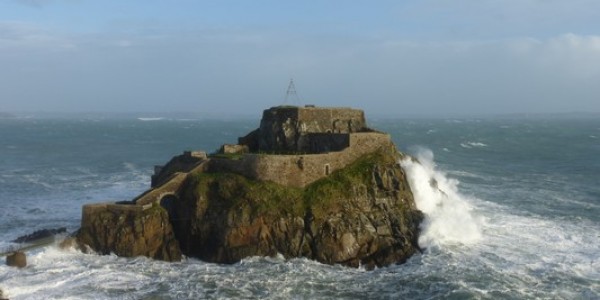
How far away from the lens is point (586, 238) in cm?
3753

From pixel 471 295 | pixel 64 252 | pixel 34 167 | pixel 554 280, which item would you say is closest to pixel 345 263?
pixel 471 295

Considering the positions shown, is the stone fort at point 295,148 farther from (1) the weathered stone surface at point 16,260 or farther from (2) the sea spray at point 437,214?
(1) the weathered stone surface at point 16,260

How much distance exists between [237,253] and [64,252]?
28.8 ft

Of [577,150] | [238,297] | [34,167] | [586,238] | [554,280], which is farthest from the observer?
[577,150]

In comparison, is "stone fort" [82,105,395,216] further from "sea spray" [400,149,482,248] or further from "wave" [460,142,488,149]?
"wave" [460,142,488,149]

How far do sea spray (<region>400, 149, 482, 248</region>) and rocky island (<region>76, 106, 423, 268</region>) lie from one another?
92 cm

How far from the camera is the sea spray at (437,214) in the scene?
3559cm

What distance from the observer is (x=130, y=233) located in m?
32.9

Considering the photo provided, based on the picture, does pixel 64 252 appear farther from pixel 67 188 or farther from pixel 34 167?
pixel 34 167

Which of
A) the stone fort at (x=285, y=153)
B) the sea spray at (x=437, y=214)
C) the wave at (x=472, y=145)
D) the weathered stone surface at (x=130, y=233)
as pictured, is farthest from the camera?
the wave at (x=472, y=145)

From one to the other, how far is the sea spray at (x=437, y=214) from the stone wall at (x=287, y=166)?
529 centimetres

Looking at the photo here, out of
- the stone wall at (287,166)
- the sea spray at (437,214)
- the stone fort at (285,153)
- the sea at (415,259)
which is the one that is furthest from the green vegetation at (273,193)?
the sea spray at (437,214)

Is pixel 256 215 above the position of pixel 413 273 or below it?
above

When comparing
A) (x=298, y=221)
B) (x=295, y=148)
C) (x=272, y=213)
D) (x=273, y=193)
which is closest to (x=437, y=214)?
(x=295, y=148)
